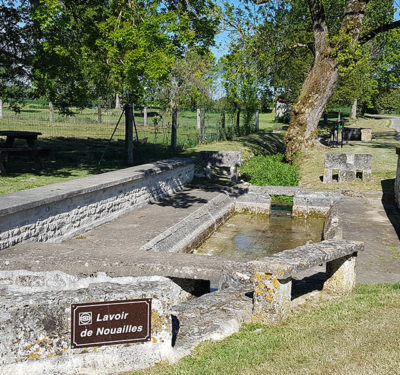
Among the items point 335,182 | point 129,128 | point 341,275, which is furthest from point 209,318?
point 129,128

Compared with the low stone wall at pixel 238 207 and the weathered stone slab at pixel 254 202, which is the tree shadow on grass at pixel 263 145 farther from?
the weathered stone slab at pixel 254 202

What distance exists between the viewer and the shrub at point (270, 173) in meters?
16.6

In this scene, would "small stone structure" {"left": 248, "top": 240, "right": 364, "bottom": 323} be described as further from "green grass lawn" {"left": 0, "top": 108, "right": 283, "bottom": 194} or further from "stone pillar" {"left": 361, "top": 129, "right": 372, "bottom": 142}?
"stone pillar" {"left": 361, "top": 129, "right": 372, "bottom": 142}

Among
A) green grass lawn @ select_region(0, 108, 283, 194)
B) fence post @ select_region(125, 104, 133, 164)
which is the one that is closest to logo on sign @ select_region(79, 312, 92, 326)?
green grass lawn @ select_region(0, 108, 283, 194)

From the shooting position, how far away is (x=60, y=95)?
14.6 metres

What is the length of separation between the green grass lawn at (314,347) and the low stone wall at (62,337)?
24 centimetres

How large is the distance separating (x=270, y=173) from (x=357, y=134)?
48.5ft

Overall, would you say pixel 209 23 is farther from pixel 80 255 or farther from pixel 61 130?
pixel 61 130

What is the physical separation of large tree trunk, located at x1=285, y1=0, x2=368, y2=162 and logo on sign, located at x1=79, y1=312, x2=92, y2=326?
16.3 metres

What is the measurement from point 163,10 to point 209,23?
1808 millimetres

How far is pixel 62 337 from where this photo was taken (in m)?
3.77

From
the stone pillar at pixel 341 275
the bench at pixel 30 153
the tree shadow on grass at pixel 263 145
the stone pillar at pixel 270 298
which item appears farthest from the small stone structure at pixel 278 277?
the tree shadow on grass at pixel 263 145

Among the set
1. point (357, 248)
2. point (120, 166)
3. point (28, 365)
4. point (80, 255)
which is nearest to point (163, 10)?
point (120, 166)

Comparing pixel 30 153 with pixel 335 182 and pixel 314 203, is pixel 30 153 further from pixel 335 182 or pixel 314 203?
pixel 335 182
